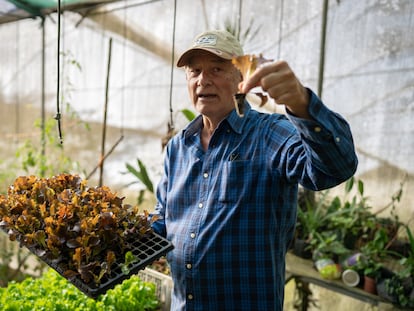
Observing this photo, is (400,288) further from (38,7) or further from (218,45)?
(38,7)

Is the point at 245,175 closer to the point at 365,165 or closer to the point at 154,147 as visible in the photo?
the point at 365,165

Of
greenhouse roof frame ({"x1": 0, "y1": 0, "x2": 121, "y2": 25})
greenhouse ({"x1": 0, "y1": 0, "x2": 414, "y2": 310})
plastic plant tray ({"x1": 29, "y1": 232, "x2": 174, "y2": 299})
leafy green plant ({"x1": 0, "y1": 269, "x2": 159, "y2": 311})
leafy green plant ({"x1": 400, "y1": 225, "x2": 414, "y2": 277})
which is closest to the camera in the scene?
plastic plant tray ({"x1": 29, "y1": 232, "x2": 174, "y2": 299})

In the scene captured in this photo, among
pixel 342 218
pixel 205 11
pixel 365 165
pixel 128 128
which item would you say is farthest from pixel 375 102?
pixel 128 128

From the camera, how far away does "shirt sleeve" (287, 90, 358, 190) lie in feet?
2.40

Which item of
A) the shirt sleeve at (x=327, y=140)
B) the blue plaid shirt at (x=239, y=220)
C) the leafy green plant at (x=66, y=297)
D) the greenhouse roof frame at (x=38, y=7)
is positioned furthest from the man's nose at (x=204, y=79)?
the greenhouse roof frame at (x=38, y=7)

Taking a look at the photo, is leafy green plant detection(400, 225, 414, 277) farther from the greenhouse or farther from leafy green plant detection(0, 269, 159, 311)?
leafy green plant detection(0, 269, 159, 311)

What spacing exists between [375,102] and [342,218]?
912mm

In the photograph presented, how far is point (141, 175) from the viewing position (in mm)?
2969

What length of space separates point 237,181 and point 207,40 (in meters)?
0.46

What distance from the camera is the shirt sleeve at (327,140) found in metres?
0.73

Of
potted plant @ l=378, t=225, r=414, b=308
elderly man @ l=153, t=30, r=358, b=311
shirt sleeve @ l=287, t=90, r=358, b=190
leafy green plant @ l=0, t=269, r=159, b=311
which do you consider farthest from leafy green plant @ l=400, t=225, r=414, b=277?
shirt sleeve @ l=287, t=90, r=358, b=190

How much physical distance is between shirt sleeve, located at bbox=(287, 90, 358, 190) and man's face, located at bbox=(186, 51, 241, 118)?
420 mm

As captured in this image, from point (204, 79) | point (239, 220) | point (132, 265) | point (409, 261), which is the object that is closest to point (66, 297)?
point (132, 265)

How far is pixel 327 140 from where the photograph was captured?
0.75m
